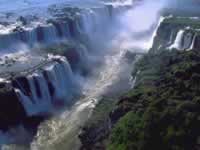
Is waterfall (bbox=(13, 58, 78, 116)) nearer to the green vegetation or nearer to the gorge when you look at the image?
the gorge

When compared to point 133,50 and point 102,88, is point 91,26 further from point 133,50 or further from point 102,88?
point 102,88

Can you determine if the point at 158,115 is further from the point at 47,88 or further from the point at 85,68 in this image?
the point at 85,68

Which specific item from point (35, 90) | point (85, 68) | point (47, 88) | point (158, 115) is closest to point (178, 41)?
point (85, 68)

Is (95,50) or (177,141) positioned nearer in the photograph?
(177,141)

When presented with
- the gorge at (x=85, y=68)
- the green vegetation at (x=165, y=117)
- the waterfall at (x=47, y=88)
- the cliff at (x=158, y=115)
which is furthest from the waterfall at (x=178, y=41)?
the green vegetation at (x=165, y=117)

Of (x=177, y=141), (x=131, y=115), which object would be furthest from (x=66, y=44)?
(x=177, y=141)

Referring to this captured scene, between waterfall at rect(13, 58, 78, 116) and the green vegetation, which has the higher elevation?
the green vegetation

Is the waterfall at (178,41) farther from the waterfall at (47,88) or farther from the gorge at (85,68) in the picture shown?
the waterfall at (47,88)

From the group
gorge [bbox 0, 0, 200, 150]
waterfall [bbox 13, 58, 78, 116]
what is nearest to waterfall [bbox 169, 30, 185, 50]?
gorge [bbox 0, 0, 200, 150]
